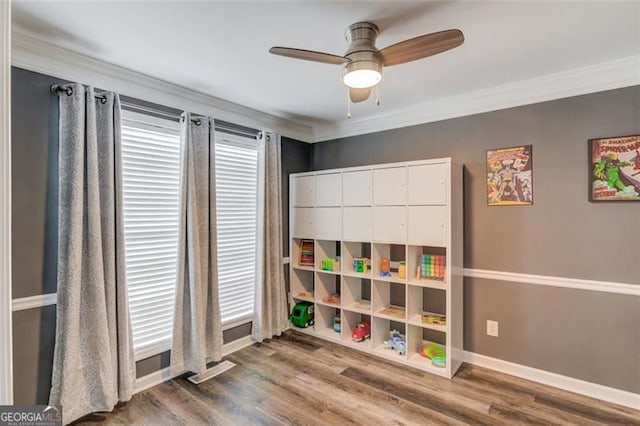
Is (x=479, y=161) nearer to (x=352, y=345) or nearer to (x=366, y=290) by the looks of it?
(x=366, y=290)

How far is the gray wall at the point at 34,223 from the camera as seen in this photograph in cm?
206

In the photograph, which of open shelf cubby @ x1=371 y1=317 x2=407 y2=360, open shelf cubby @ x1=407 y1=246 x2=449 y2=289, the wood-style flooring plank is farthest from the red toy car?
open shelf cubby @ x1=407 y1=246 x2=449 y2=289

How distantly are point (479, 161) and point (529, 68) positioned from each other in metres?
0.84

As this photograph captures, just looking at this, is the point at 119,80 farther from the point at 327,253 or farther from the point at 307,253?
the point at 327,253

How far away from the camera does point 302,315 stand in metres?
3.77

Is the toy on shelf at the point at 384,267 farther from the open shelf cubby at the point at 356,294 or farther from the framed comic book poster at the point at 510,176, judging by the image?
the framed comic book poster at the point at 510,176

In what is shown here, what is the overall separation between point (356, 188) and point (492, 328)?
1810 millimetres

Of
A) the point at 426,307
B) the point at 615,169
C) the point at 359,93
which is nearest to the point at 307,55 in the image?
the point at 359,93

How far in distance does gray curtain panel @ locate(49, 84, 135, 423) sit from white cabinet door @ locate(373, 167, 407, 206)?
7.23ft

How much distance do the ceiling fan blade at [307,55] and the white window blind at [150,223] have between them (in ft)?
5.03

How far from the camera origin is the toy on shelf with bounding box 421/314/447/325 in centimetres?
292

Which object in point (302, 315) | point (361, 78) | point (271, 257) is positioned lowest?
point (302, 315)

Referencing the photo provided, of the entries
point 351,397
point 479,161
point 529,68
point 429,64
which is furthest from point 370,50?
point 351,397

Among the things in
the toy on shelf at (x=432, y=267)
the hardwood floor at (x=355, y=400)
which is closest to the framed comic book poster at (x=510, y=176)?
the toy on shelf at (x=432, y=267)
